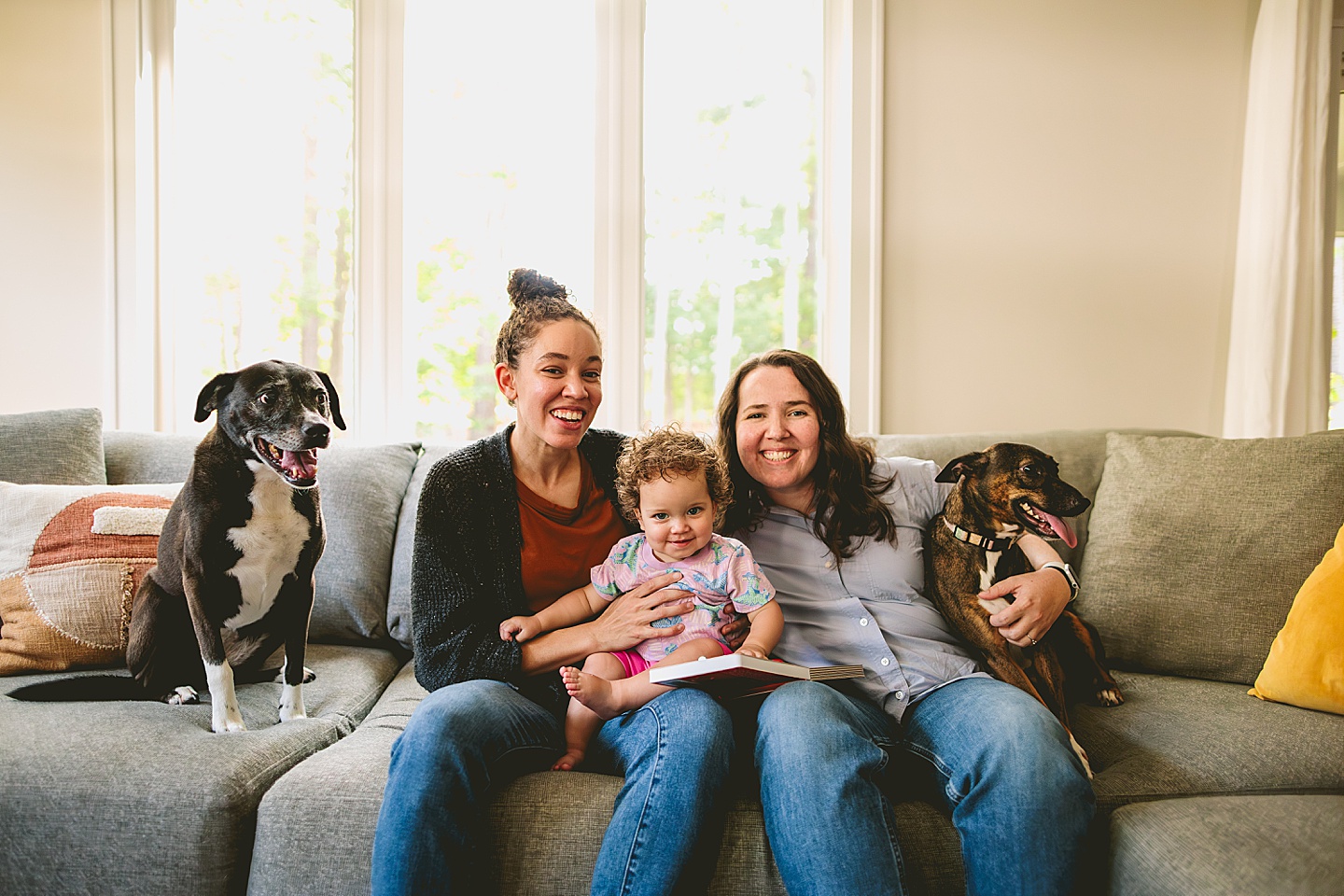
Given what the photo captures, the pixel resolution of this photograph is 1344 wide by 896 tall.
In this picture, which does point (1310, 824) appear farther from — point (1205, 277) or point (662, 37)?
point (662, 37)

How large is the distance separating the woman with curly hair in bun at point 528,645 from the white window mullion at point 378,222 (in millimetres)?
1233

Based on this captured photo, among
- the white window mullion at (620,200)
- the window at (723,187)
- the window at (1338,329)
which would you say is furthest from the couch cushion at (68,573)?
the window at (1338,329)

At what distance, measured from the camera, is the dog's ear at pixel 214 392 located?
55.0 inches

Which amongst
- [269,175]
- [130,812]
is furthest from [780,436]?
[269,175]

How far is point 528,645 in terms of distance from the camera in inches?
57.2

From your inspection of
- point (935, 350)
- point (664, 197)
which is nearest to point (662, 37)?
point (664, 197)

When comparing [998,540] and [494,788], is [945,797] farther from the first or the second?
[494,788]

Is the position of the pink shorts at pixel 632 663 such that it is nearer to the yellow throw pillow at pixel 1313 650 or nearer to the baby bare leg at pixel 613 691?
the baby bare leg at pixel 613 691

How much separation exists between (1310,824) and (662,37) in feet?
8.41

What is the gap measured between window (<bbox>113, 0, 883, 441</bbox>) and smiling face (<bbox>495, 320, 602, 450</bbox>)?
3.80 feet

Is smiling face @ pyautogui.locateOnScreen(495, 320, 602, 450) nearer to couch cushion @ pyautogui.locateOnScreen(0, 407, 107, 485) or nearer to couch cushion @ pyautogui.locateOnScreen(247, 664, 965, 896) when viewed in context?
couch cushion @ pyautogui.locateOnScreen(247, 664, 965, 896)

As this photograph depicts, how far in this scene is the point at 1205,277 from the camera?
8.98 ft

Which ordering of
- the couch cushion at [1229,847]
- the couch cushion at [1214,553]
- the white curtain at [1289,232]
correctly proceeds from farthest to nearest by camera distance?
the white curtain at [1289,232]
the couch cushion at [1214,553]
the couch cushion at [1229,847]

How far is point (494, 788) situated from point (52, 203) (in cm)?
239
